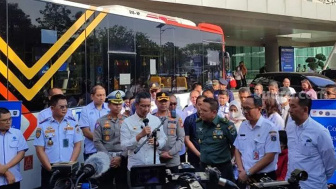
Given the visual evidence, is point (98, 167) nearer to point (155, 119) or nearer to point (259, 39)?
point (155, 119)

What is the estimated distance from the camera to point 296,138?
402 centimetres

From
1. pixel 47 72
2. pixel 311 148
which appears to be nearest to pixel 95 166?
pixel 311 148

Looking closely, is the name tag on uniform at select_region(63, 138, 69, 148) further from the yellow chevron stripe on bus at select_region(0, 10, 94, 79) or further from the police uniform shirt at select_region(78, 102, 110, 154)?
the yellow chevron stripe on bus at select_region(0, 10, 94, 79)

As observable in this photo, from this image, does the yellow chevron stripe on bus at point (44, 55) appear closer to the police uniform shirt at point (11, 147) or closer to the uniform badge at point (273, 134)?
the police uniform shirt at point (11, 147)

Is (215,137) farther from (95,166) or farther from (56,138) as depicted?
(95,166)

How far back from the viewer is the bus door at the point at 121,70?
318 inches

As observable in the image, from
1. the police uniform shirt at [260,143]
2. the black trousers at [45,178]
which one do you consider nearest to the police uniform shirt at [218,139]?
the police uniform shirt at [260,143]

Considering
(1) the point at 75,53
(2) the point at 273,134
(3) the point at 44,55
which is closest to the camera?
(2) the point at 273,134

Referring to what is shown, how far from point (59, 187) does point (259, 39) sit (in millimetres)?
32634

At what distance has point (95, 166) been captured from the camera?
291 cm

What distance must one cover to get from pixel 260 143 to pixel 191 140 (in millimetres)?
1917

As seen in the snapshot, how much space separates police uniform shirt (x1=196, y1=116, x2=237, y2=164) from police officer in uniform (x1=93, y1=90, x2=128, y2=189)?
1096mm

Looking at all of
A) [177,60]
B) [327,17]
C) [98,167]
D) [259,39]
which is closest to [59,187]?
[98,167]

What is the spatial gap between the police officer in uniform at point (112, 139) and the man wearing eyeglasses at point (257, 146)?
1662 mm
